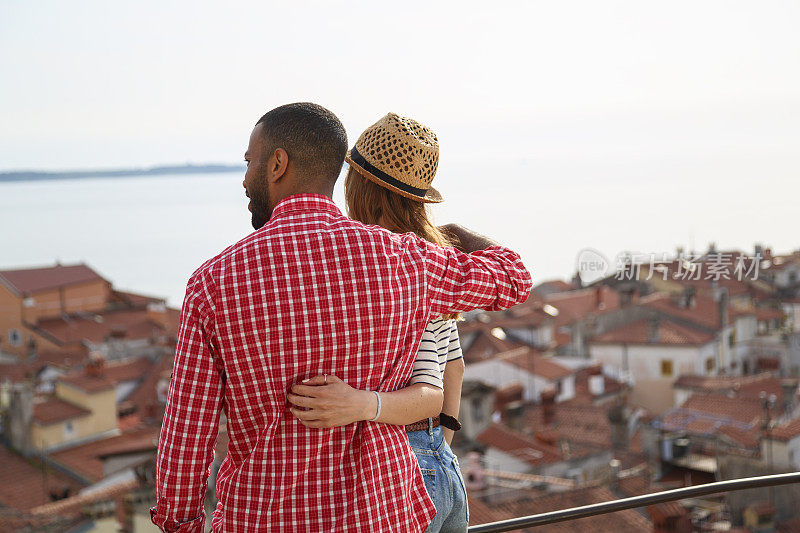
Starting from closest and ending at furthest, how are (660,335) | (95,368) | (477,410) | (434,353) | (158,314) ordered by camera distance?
(434,353)
(477,410)
(95,368)
(660,335)
(158,314)

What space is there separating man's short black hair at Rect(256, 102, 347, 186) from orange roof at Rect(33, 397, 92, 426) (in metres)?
15.8

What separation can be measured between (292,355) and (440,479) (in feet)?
1.18

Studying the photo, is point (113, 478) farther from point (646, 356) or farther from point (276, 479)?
point (276, 479)

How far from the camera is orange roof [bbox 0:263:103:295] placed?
28.3 meters

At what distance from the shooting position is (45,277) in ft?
96.2

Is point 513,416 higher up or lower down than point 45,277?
lower down

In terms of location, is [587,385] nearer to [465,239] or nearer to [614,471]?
[614,471]

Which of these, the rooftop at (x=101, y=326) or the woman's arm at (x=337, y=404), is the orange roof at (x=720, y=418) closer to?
the woman's arm at (x=337, y=404)

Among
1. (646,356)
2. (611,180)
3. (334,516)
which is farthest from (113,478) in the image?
(611,180)

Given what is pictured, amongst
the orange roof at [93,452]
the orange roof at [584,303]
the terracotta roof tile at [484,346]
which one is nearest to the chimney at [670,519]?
the orange roof at [93,452]

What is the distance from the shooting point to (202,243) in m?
62.1

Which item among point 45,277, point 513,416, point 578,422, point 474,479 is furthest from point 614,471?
point 45,277

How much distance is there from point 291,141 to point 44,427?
15.7 metres

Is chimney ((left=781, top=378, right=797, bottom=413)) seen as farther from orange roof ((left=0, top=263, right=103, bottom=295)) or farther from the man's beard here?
orange roof ((left=0, top=263, right=103, bottom=295))
